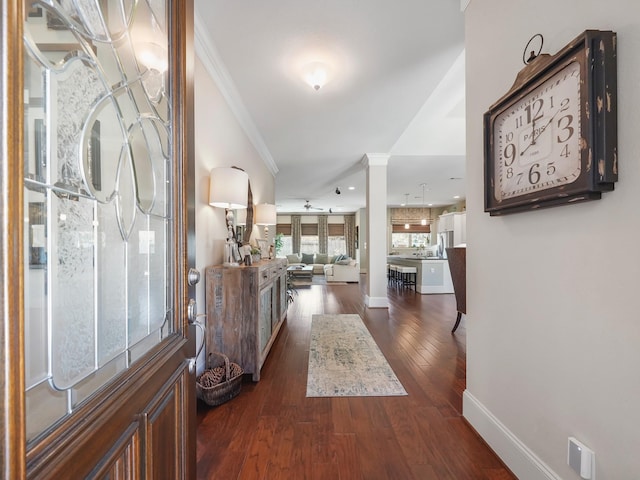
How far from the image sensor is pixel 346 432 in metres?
1.62

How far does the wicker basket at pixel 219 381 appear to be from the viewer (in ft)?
6.12

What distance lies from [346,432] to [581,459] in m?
1.05

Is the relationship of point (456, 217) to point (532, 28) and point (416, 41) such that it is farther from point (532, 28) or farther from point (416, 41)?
point (532, 28)

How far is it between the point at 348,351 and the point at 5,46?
2.88 m

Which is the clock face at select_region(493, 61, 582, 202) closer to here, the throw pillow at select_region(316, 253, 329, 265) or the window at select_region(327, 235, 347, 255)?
the throw pillow at select_region(316, 253, 329, 265)

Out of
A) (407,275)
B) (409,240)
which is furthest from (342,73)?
(409,240)

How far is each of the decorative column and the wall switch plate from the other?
12.1 feet

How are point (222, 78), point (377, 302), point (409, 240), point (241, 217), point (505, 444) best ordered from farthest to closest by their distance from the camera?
1. point (409, 240)
2. point (377, 302)
3. point (241, 217)
4. point (222, 78)
5. point (505, 444)

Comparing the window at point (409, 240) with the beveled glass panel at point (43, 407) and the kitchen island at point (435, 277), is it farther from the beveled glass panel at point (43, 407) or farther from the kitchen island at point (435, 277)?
the beveled glass panel at point (43, 407)

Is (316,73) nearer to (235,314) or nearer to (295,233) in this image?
(235,314)

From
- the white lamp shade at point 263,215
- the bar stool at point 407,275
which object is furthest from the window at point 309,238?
the white lamp shade at point 263,215

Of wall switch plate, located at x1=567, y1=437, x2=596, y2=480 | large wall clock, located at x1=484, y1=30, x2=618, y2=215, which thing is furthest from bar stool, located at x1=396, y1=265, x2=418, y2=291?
wall switch plate, located at x1=567, y1=437, x2=596, y2=480

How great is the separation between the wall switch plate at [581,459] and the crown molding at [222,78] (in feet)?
9.37

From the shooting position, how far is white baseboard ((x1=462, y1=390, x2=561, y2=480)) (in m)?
1.18
